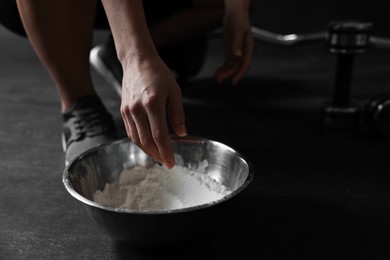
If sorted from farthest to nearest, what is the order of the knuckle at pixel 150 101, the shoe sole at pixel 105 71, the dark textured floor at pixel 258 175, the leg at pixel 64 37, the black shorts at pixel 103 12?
1. the shoe sole at pixel 105 71
2. the black shorts at pixel 103 12
3. the leg at pixel 64 37
4. the dark textured floor at pixel 258 175
5. the knuckle at pixel 150 101

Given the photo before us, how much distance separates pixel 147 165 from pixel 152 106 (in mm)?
235

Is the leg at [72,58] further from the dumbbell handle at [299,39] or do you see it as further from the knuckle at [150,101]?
the dumbbell handle at [299,39]

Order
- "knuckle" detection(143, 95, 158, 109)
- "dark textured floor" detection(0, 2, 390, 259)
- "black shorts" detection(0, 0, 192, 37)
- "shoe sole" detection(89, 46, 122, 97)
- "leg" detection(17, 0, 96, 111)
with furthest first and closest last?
"shoe sole" detection(89, 46, 122, 97)
"black shorts" detection(0, 0, 192, 37)
"leg" detection(17, 0, 96, 111)
"dark textured floor" detection(0, 2, 390, 259)
"knuckle" detection(143, 95, 158, 109)

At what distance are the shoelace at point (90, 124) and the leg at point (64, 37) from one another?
0.15 ft

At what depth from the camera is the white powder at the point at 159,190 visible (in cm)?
76

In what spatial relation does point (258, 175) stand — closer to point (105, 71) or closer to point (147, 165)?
point (147, 165)

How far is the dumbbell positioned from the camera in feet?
3.62

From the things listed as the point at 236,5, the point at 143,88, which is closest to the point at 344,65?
the point at 236,5

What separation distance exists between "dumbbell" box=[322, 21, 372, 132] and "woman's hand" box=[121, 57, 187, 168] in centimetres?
59

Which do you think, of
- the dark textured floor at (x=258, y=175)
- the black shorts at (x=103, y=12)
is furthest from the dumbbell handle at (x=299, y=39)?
the black shorts at (x=103, y=12)

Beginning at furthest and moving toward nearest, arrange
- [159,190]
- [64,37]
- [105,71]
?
[105,71]
[64,37]
[159,190]

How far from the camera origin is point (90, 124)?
98 centimetres

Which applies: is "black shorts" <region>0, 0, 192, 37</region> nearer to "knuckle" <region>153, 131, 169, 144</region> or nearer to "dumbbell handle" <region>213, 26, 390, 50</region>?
"dumbbell handle" <region>213, 26, 390, 50</region>

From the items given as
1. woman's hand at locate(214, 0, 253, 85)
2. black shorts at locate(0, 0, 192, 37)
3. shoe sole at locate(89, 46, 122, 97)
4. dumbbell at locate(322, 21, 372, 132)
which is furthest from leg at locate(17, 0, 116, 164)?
dumbbell at locate(322, 21, 372, 132)
